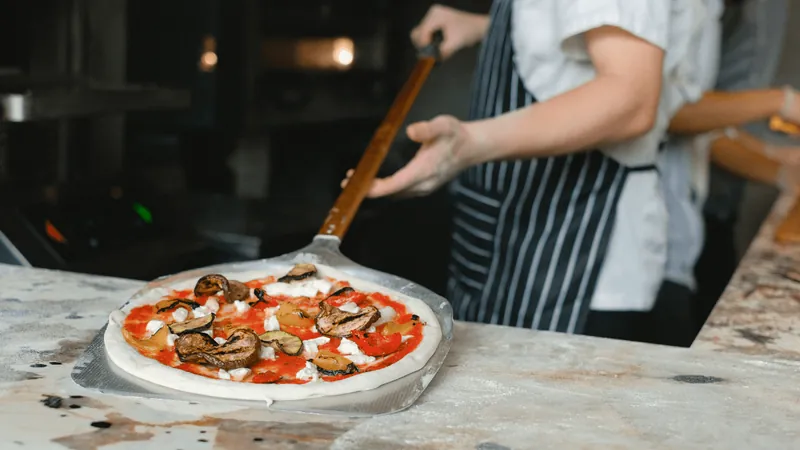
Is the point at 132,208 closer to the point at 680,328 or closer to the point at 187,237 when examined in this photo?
the point at 187,237

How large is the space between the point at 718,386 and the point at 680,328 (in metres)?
1.22

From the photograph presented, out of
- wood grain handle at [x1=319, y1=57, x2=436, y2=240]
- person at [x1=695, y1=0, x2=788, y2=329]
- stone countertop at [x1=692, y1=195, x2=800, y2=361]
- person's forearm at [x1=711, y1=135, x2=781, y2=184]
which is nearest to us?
stone countertop at [x1=692, y1=195, x2=800, y2=361]

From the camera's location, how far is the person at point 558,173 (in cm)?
131

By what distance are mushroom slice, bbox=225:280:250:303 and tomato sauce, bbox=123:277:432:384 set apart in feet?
0.04

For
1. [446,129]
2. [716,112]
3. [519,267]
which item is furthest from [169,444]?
[716,112]

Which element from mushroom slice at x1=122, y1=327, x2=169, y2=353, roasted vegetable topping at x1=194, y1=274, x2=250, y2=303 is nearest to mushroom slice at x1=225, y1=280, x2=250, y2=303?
roasted vegetable topping at x1=194, y1=274, x2=250, y2=303

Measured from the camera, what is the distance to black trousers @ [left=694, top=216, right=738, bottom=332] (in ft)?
8.57

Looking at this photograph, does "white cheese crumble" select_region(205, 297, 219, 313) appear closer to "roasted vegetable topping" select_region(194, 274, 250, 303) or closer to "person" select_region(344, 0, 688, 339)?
"roasted vegetable topping" select_region(194, 274, 250, 303)

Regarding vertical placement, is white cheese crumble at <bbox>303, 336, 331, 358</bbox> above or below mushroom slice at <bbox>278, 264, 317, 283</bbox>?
below

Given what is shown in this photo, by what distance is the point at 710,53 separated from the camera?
5.84ft

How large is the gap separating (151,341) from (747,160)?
200 cm

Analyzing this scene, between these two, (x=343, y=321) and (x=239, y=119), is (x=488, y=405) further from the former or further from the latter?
(x=239, y=119)

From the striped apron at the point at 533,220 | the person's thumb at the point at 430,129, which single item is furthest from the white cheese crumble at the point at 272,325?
the striped apron at the point at 533,220

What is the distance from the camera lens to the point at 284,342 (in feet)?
2.91
